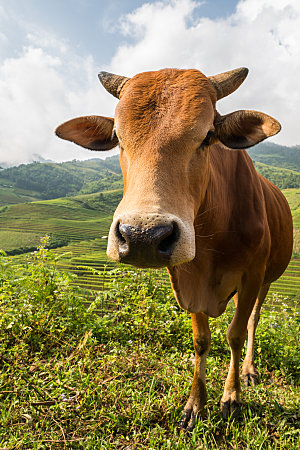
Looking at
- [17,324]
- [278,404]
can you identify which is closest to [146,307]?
[17,324]

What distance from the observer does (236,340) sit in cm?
281

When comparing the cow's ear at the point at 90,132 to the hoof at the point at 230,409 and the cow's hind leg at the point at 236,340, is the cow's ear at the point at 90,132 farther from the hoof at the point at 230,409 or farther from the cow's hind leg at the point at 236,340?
the hoof at the point at 230,409

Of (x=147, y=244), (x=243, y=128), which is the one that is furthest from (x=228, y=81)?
(x=147, y=244)

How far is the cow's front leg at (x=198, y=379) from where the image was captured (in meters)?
2.62

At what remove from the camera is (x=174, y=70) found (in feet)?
6.98

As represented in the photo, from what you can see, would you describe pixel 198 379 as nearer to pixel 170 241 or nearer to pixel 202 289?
pixel 202 289

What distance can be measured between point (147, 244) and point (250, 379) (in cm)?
297

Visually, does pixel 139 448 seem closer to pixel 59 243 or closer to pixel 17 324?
pixel 17 324

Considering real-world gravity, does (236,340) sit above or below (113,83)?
below

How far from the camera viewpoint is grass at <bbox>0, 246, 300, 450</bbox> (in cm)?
237

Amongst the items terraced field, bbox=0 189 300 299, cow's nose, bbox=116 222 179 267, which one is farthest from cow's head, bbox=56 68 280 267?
terraced field, bbox=0 189 300 299

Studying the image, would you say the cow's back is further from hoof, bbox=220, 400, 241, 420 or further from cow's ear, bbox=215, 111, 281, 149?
hoof, bbox=220, 400, 241, 420

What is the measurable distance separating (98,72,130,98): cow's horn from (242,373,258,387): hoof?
3.44 metres

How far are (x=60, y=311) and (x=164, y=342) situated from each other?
59.9 inches
